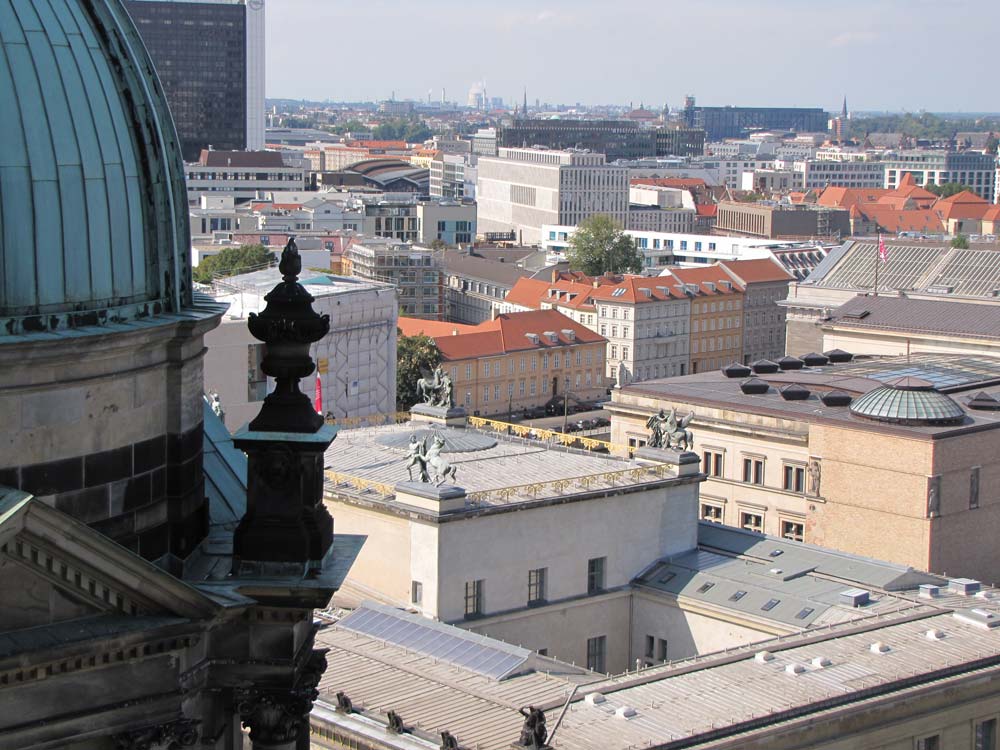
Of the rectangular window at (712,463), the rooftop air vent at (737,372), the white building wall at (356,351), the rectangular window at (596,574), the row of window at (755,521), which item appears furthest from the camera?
the white building wall at (356,351)

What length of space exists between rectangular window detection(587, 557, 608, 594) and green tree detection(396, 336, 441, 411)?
266 feet

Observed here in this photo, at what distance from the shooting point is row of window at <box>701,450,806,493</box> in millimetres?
99500

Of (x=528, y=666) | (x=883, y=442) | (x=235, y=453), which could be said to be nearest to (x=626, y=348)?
(x=883, y=442)

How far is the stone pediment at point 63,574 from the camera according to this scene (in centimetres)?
2022

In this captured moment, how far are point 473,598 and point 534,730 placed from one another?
23.8 meters

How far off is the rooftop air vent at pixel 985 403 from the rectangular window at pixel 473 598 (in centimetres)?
3926

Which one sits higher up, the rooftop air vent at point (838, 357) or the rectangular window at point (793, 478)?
the rooftop air vent at point (838, 357)

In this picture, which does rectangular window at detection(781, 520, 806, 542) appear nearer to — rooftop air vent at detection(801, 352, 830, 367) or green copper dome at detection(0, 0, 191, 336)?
rooftop air vent at detection(801, 352, 830, 367)

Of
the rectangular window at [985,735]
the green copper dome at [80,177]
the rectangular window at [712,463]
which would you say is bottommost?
the rectangular window at [985,735]

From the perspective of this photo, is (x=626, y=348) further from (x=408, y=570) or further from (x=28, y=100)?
(x=28, y=100)

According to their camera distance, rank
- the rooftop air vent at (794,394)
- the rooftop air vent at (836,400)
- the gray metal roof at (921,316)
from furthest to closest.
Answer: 1. the gray metal roof at (921,316)
2. the rooftop air vent at (794,394)
3. the rooftop air vent at (836,400)

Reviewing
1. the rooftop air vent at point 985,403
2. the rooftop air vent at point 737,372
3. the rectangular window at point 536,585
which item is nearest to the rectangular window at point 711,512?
the rooftop air vent at point 737,372

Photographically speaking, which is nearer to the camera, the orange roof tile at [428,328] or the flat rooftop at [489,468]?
the flat rooftop at [489,468]

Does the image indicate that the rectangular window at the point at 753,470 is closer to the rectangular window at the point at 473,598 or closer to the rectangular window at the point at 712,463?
the rectangular window at the point at 712,463
